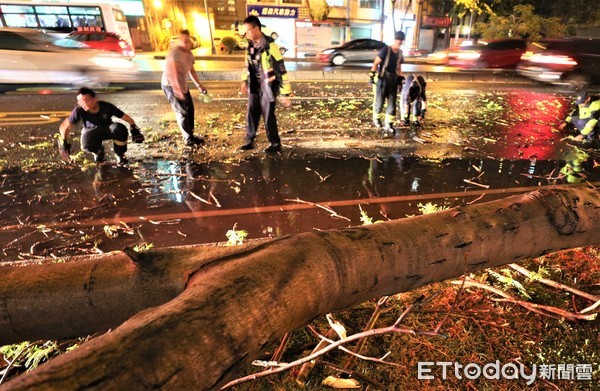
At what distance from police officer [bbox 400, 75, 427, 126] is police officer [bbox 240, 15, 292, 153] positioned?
2817 millimetres

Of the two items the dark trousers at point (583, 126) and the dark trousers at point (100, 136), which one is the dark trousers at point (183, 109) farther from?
the dark trousers at point (583, 126)

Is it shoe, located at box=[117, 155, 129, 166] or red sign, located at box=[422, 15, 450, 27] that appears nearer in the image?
shoe, located at box=[117, 155, 129, 166]

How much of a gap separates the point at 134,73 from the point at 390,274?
42.0 feet

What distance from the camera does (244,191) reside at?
4523 millimetres

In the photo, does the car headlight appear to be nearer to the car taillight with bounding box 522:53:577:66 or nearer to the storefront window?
the car taillight with bounding box 522:53:577:66

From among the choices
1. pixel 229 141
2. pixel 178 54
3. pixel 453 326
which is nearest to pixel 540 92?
pixel 229 141

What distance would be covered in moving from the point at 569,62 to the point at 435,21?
72.9 feet

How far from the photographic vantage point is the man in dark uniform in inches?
191

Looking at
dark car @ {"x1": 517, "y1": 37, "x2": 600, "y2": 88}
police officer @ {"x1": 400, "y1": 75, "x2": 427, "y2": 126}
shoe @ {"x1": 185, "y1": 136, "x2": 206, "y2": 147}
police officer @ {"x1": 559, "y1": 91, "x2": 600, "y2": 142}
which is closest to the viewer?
shoe @ {"x1": 185, "y1": 136, "x2": 206, "y2": 147}

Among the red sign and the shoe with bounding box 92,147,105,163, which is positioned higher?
the red sign

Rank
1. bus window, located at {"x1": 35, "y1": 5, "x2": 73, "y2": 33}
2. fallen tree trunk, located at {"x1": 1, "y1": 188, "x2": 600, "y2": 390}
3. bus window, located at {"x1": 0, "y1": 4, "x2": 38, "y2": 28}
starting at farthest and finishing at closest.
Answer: bus window, located at {"x1": 35, "y1": 5, "x2": 73, "y2": 33} < bus window, located at {"x1": 0, "y1": 4, "x2": 38, "y2": 28} < fallen tree trunk, located at {"x1": 1, "y1": 188, "x2": 600, "y2": 390}

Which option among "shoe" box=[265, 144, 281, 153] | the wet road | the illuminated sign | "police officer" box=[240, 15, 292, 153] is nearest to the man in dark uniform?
the wet road

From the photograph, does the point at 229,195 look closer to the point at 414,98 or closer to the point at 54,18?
the point at 414,98

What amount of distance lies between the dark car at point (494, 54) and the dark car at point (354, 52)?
4.24m
